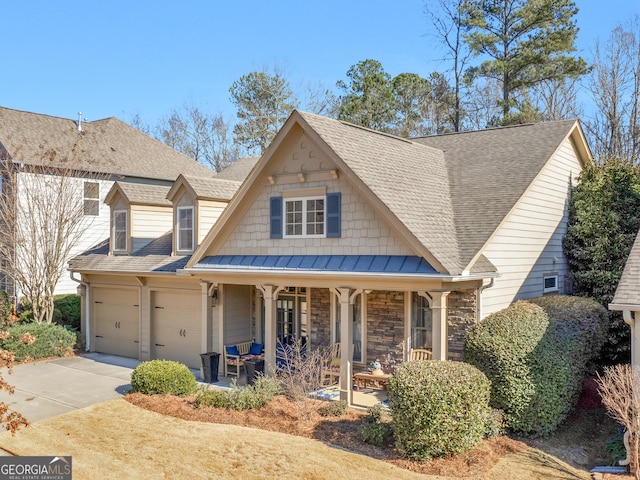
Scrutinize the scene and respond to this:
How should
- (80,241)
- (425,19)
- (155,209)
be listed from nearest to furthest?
1. (155,209)
2. (80,241)
3. (425,19)

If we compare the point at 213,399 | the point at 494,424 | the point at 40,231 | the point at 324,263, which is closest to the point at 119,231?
the point at 40,231

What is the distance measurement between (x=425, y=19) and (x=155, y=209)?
20252mm

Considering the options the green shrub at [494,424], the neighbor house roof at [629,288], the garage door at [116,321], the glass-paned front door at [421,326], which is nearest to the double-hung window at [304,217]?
the glass-paned front door at [421,326]

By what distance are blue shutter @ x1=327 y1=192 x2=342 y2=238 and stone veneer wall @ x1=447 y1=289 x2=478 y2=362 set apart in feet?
9.96

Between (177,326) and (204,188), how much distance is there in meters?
4.38

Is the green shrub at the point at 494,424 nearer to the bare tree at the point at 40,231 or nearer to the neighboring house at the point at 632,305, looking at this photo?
the neighboring house at the point at 632,305

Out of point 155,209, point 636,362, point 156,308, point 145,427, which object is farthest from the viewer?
point 155,209

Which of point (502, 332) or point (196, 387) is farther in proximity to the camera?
point (196, 387)

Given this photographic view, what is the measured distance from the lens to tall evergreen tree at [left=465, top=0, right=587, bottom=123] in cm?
2786

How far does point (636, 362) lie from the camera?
10625 millimetres

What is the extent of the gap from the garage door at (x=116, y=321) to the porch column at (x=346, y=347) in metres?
8.72

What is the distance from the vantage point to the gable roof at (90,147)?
23094 mm

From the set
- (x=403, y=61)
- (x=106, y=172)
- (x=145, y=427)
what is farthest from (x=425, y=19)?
(x=145, y=427)

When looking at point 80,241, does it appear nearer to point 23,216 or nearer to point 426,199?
point 23,216
